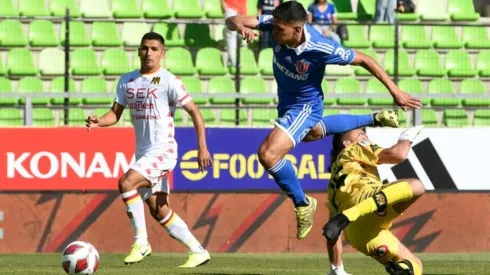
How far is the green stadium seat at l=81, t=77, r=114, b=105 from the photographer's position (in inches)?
682

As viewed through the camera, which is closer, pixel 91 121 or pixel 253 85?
pixel 91 121

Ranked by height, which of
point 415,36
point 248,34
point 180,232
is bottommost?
point 180,232

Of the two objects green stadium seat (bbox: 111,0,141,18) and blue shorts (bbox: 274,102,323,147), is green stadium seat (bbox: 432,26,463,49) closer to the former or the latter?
green stadium seat (bbox: 111,0,141,18)

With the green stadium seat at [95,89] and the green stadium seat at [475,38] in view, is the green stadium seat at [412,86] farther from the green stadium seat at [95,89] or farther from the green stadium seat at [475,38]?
the green stadium seat at [95,89]

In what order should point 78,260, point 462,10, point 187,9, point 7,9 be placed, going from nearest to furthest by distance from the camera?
1. point 78,260
2. point 7,9
3. point 187,9
4. point 462,10

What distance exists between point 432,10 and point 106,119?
36.7 ft

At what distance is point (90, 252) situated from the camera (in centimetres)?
979

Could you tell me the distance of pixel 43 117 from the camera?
16.4 meters

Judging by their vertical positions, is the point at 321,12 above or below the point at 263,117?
above

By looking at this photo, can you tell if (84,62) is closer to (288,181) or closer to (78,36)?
(78,36)

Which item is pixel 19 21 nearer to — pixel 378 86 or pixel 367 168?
pixel 378 86

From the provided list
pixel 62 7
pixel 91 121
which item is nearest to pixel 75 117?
pixel 62 7

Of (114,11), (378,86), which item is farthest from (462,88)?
(114,11)

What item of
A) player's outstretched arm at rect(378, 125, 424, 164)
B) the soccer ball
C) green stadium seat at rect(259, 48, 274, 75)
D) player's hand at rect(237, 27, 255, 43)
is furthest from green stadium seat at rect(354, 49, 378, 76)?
the soccer ball
